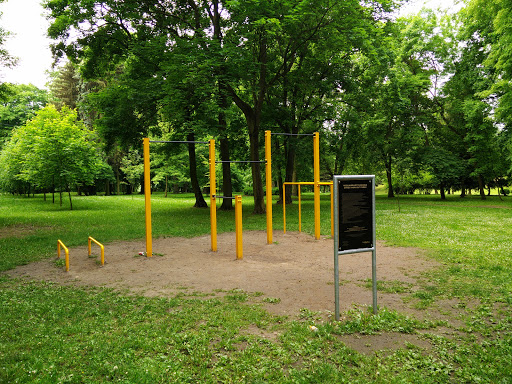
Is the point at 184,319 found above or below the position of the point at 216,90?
below

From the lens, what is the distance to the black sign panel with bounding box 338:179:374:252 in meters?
4.82

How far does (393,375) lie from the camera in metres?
3.44

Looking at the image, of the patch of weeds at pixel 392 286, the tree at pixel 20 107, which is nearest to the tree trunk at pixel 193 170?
the patch of weeds at pixel 392 286

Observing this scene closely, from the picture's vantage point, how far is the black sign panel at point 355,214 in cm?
482

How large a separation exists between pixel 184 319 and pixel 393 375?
271 cm

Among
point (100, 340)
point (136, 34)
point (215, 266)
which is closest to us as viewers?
point (100, 340)

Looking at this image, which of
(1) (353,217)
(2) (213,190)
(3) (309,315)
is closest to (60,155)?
(2) (213,190)

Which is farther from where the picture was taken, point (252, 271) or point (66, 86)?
point (66, 86)

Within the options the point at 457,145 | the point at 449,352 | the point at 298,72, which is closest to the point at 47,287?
the point at 449,352

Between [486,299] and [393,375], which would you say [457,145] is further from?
[393,375]

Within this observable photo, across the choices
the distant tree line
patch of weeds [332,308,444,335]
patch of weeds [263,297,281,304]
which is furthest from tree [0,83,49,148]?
patch of weeds [332,308,444,335]

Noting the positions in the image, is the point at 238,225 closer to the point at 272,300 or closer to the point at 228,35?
the point at 272,300

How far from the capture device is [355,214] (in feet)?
16.1

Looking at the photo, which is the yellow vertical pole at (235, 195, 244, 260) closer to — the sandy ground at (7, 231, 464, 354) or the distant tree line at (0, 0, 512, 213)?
the sandy ground at (7, 231, 464, 354)
